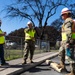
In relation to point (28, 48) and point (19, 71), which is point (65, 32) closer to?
point (19, 71)

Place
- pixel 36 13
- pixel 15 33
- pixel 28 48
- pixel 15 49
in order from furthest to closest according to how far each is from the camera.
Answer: pixel 15 33 → pixel 36 13 → pixel 15 49 → pixel 28 48

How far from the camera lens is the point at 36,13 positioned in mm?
46844

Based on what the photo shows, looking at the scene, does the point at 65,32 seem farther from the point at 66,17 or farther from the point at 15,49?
the point at 15,49

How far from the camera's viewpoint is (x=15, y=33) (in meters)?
80.6

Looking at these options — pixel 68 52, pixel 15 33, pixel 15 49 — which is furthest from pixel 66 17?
pixel 15 33

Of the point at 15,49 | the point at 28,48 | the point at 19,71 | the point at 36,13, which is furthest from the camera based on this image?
the point at 36,13

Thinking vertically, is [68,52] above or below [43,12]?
below

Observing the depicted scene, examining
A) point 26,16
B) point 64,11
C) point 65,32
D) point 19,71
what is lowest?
point 19,71

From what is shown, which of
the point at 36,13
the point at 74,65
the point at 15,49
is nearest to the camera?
the point at 74,65

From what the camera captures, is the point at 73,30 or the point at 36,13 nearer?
the point at 73,30

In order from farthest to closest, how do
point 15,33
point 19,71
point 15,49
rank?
point 15,33 → point 15,49 → point 19,71

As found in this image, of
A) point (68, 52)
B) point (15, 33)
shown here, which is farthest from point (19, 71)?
point (15, 33)

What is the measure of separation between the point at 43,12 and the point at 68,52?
38.8 meters

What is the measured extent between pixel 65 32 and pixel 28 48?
445cm
